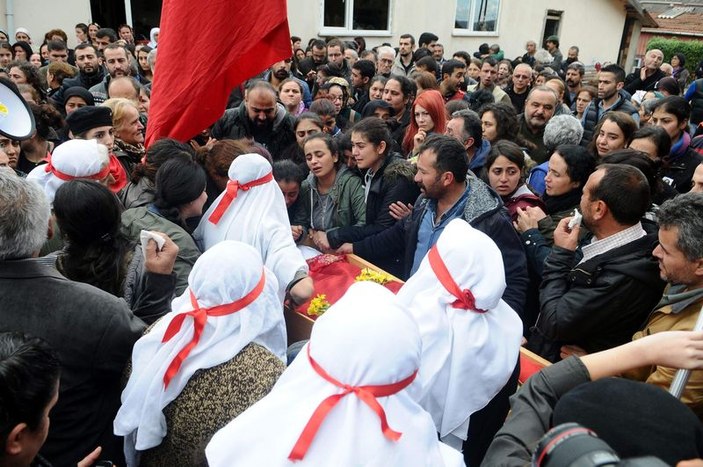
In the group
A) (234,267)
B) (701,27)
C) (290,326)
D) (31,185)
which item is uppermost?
(701,27)

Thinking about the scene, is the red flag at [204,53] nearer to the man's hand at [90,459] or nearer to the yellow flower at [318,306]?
the yellow flower at [318,306]

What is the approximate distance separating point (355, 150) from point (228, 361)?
7.91 feet

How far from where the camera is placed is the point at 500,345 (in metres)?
2.19

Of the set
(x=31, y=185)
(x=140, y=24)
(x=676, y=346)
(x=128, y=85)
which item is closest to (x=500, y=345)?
(x=676, y=346)

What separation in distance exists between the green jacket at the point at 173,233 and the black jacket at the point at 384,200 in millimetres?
1454

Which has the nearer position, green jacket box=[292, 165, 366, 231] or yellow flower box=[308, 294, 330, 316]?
yellow flower box=[308, 294, 330, 316]

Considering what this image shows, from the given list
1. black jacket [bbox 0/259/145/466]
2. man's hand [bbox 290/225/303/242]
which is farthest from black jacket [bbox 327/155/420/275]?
black jacket [bbox 0/259/145/466]

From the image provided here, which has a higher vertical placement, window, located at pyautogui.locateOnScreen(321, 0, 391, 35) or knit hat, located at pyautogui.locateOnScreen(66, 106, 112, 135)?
window, located at pyautogui.locateOnScreen(321, 0, 391, 35)

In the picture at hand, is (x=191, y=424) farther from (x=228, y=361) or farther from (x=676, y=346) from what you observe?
(x=676, y=346)

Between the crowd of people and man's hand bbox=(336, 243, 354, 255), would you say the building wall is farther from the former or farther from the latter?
man's hand bbox=(336, 243, 354, 255)

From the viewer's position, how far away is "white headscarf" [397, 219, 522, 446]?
2.11 m

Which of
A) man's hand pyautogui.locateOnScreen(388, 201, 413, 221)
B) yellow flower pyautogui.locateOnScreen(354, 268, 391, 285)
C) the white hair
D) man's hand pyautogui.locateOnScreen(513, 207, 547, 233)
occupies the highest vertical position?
the white hair

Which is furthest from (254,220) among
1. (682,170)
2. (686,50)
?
(686,50)

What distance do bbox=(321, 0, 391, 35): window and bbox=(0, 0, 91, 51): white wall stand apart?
5.92m
